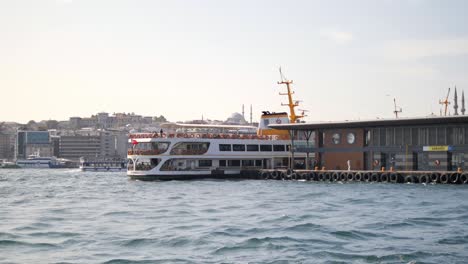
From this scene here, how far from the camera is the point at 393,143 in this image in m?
66.1

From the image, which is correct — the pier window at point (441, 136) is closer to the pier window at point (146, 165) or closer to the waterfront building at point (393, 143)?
the waterfront building at point (393, 143)

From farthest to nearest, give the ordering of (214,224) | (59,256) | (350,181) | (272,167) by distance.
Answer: (272,167) → (350,181) → (214,224) → (59,256)

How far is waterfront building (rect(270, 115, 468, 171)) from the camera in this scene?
61.4m

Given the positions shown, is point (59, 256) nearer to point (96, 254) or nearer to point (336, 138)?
point (96, 254)

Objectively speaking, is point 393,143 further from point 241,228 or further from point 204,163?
point 241,228

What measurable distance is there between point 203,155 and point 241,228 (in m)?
42.8

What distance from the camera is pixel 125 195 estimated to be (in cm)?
5112

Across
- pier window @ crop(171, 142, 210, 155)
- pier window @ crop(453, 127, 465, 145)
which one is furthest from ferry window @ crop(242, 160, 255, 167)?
pier window @ crop(453, 127, 465, 145)

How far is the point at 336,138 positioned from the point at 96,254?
4890 cm

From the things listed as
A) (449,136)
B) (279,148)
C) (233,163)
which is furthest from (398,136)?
(233,163)

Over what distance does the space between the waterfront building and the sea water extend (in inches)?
532

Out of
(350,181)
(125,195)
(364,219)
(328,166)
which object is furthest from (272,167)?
(364,219)

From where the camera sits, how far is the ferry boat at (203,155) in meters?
70.7

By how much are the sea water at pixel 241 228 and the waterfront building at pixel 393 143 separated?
1352 cm
